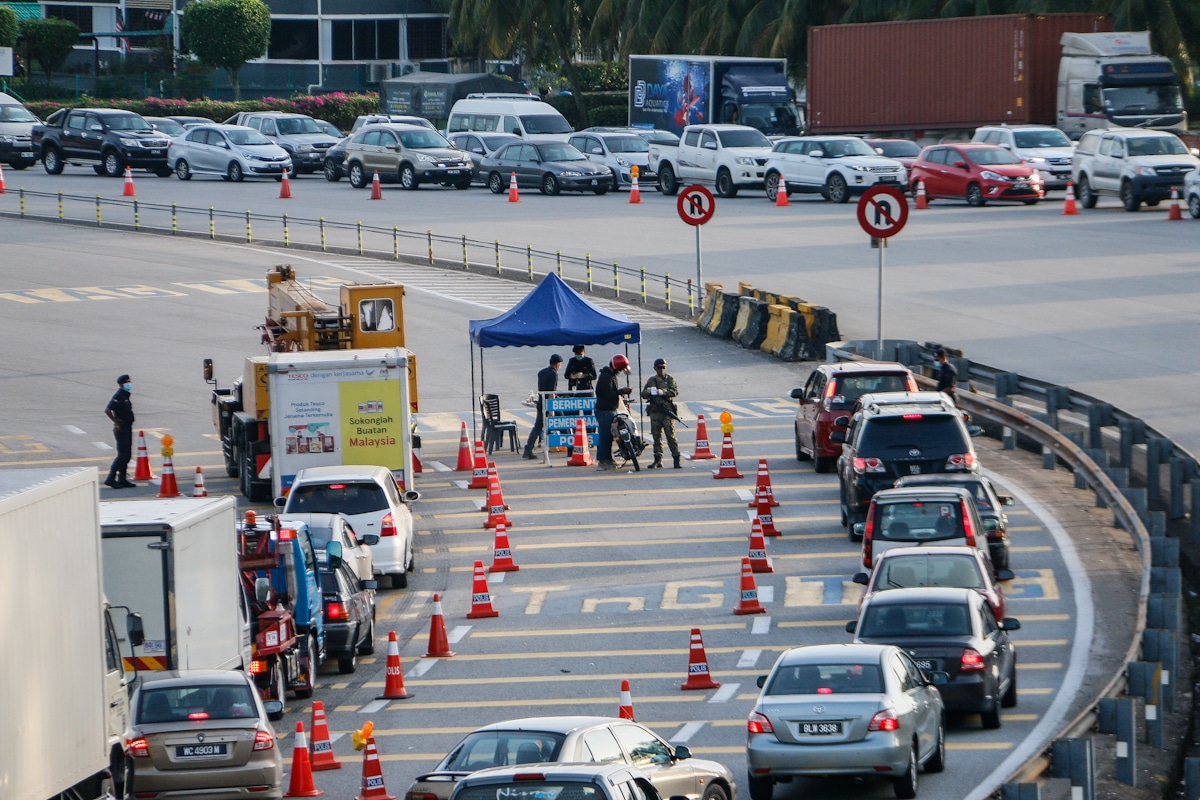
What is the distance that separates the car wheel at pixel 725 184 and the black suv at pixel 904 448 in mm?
30133

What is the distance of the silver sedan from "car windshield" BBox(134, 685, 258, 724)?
3.69m

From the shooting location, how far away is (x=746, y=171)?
2009 inches

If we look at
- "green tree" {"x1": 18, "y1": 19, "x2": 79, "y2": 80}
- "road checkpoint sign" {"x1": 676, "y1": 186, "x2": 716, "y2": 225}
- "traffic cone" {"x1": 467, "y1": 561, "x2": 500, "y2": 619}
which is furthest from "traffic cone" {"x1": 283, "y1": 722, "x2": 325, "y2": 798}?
"green tree" {"x1": 18, "y1": 19, "x2": 79, "y2": 80}

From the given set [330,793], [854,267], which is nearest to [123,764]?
[330,793]

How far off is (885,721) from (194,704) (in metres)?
4.96

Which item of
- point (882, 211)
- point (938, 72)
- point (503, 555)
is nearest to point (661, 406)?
point (882, 211)

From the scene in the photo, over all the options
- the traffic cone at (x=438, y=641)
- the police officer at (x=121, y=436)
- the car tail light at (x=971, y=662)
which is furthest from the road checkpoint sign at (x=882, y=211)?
the car tail light at (x=971, y=662)

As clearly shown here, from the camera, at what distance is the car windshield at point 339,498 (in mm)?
20984

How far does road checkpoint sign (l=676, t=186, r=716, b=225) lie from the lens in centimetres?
3481

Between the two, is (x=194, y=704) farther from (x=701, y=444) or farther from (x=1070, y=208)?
(x=1070, y=208)

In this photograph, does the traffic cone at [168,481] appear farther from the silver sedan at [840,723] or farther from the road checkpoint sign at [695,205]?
the silver sedan at [840,723]

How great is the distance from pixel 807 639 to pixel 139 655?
6.50 m

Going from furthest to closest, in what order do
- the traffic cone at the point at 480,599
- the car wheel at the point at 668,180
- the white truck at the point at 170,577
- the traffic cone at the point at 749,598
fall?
the car wheel at the point at 668,180
the traffic cone at the point at 480,599
the traffic cone at the point at 749,598
the white truck at the point at 170,577

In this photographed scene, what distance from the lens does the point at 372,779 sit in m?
13.3
